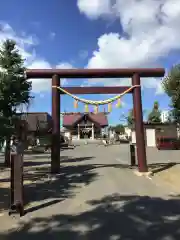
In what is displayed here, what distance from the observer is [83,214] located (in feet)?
24.4

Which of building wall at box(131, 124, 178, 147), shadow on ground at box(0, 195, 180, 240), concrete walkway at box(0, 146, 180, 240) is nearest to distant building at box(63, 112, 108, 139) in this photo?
building wall at box(131, 124, 178, 147)

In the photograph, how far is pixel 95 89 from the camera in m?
14.8

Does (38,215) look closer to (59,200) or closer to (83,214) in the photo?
(83,214)

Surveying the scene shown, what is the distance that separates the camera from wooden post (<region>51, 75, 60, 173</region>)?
14.4m

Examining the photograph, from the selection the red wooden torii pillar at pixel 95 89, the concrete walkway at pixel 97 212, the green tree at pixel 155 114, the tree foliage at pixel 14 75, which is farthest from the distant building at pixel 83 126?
the concrete walkway at pixel 97 212

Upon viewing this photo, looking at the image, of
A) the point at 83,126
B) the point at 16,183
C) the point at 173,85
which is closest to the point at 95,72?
the point at 173,85

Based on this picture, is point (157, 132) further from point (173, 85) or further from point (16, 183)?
point (16, 183)

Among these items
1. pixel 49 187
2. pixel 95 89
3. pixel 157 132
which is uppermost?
pixel 95 89

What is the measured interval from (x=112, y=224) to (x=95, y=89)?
9038mm

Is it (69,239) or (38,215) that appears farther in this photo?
(38,215)

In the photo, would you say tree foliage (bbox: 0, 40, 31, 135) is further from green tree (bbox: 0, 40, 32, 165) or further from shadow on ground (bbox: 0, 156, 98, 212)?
shadow on ground (bbox: 0, 156, 98, 212)

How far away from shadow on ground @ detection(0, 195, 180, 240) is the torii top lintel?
7.56 meters

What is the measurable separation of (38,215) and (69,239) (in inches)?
76.0

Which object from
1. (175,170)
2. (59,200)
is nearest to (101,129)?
(175,170)
